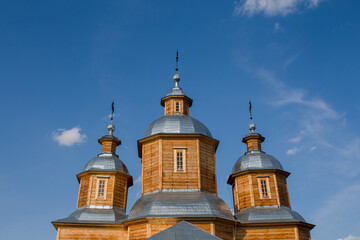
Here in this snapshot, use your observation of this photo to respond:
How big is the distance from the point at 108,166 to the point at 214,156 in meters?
7.69

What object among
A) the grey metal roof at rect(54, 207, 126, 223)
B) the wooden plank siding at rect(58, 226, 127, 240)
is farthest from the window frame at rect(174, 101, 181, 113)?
the wooden plank siding at rect(58, 226, 127, 240)

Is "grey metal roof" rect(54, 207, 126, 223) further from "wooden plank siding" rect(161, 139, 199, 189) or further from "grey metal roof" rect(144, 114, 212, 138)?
"grey metal roof" rect(144, 114, 212, 138)

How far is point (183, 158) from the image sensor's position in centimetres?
2156

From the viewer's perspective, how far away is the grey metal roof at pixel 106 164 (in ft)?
82.3

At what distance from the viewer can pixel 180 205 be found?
1903cm

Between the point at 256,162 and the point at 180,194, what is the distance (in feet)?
25.3

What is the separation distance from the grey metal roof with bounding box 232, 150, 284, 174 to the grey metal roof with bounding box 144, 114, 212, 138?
4.22m

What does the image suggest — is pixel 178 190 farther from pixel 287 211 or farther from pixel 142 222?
pixel 287 211

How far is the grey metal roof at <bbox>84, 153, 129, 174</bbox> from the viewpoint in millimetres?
25094

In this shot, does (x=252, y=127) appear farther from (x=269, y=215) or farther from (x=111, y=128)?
(x=111, y=128)

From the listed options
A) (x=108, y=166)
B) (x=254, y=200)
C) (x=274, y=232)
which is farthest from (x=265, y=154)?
(x=108, y=166)

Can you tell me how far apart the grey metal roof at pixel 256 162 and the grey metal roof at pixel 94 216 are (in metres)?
8.96

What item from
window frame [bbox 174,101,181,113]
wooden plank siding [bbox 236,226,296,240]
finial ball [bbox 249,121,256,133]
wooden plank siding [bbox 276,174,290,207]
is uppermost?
finial ball [bbox 249,121,256,133]

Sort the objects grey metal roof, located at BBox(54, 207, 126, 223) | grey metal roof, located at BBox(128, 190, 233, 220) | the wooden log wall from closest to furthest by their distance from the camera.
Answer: grey metal roof, located at BBox(128, 190, 233, 220) < grey metal roof, located at BBox(54, 207, 126, 223) < the wooden log wall
